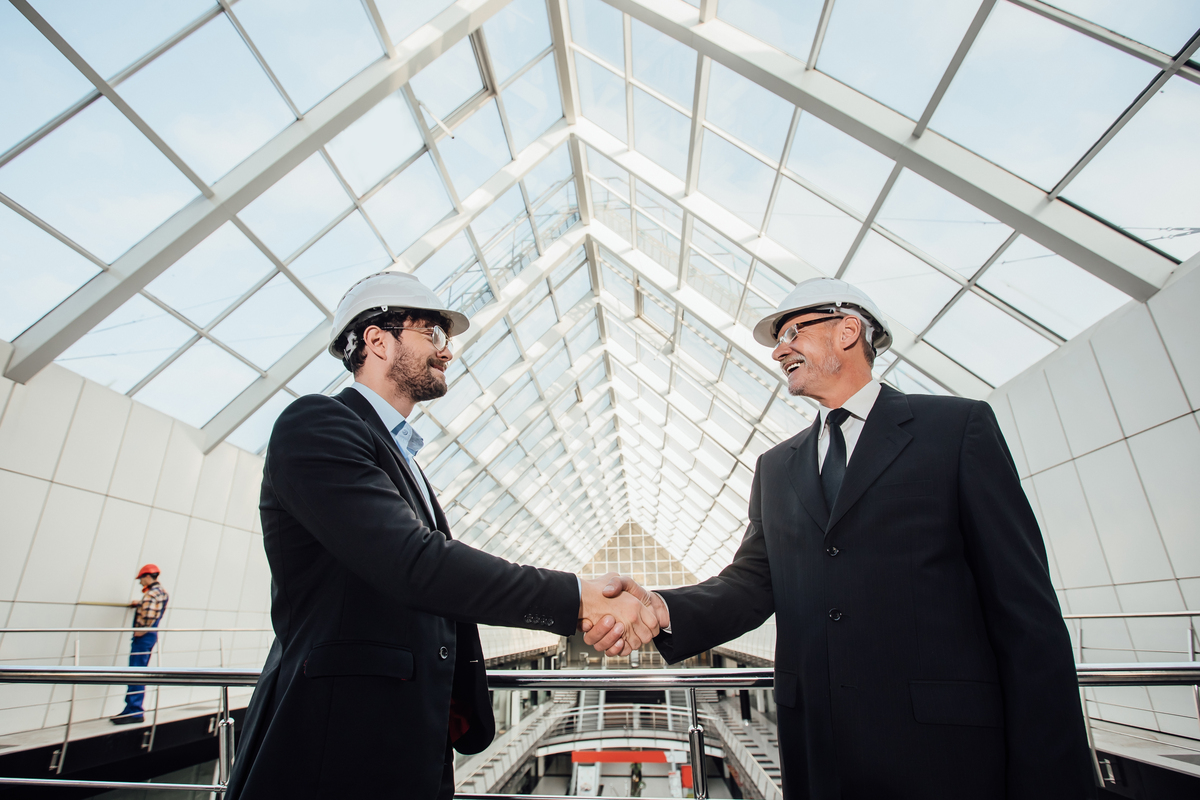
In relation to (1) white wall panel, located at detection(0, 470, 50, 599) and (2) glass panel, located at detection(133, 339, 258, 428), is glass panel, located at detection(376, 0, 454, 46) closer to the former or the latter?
(2) glass panel, located at detection(133, 339, 258, 428)

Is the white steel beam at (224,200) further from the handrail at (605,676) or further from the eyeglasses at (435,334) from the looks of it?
the eyeglasses at (435,334)

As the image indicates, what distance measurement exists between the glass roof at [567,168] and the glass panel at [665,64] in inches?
2.6

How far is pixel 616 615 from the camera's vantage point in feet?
6.97

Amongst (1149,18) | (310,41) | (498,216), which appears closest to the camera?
(1149,18)

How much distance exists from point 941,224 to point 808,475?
806 cm

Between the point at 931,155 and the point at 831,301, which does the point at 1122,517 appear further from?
the point at 831,301

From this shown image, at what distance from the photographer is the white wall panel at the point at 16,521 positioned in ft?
26.9

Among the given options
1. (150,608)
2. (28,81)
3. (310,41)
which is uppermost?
(310,41)

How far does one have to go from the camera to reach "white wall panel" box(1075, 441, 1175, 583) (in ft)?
23.5

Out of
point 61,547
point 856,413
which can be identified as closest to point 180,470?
point 61,547

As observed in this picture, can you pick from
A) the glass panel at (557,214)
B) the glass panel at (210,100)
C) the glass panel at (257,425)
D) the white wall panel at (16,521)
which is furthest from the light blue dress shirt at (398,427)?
the glass panel at (557,214)

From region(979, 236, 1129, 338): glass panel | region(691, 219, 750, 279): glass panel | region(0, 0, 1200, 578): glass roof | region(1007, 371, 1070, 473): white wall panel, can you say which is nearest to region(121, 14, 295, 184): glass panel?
region(0, 0, 1200, 578): glass roof

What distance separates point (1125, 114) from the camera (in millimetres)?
6125

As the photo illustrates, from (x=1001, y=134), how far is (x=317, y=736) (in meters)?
8.48
